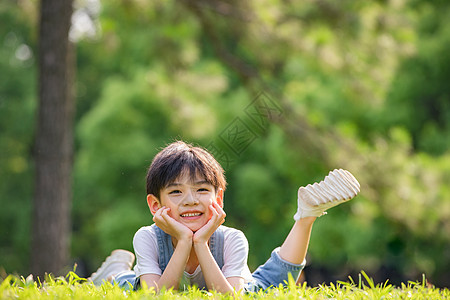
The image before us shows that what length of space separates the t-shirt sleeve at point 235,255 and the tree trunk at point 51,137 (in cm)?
336

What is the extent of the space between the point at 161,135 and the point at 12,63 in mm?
5514

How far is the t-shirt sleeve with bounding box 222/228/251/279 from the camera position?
95.6 inches

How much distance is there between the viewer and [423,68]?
37.7 feet

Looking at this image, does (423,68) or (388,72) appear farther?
(423,68)

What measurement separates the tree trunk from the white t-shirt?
3.24 metres

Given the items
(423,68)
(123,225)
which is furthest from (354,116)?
(123,225)

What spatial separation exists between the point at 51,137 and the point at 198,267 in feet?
11.2

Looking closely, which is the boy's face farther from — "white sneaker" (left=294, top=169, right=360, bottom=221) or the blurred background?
the blurred background

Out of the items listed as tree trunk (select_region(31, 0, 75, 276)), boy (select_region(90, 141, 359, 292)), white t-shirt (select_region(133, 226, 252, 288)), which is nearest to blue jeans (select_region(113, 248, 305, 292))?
boy (select_region(90, 141, 359, 292))

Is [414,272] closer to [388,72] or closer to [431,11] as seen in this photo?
[431,11]

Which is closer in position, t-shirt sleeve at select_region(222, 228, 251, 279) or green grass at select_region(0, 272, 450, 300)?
green grass at select_region(0, 272, 450, 300)

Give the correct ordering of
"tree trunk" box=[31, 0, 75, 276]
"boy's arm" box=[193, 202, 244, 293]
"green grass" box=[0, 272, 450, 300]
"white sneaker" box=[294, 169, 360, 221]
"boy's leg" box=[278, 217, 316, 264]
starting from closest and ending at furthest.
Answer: "green grass" box=[0, 272, 450, 300] < "boy's arm" box=[193, 202, 244, 293] < "white sneaker" box=[294, 169, 360, 221] < "boy's leg" box=[278, 217, 316, 264] < "tree trunk" box=[31, 0, 75, 276]

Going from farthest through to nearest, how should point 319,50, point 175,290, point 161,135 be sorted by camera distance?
1. point 161,135
2. point 319,50
3. point 175,290

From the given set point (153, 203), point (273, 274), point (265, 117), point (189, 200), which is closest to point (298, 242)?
point (273, 274)
